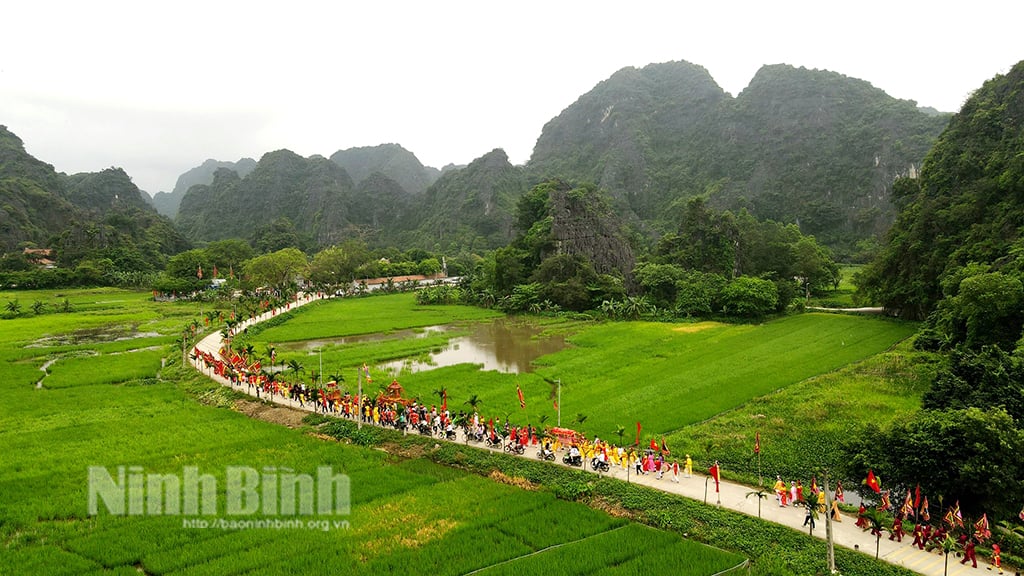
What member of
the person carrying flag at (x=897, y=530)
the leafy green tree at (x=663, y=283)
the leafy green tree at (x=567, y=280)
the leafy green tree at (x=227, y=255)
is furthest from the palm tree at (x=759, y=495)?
the leafy green tree at (x=227, y=255)

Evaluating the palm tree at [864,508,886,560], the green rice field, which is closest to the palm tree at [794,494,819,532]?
the palm tree at [864,508,886,560]

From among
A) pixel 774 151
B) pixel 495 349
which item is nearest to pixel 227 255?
pixel 495 349

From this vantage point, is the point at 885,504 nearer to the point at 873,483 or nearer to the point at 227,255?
the point at 873,483

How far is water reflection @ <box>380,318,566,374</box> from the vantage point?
37969 mm

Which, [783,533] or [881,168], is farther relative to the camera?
[881,168]

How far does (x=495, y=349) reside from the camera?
44406 mm

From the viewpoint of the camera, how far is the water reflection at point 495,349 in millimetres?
37969

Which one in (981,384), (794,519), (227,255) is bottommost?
(794,519)

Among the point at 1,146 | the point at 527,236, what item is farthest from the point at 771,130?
the point at 1,146

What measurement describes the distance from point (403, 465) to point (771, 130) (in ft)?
527

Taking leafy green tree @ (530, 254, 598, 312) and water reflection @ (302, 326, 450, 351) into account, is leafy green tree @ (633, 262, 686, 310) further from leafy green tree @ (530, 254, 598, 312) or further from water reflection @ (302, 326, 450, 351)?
water reflection @ (302, 326, 450, 351)

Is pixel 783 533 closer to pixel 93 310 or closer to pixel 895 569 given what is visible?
pixel 895 569

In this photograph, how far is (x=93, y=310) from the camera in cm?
6575

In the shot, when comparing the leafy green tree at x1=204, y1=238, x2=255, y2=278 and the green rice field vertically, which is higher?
the leafy green tree at x1=204, y1=238, x2=255, y2=278
